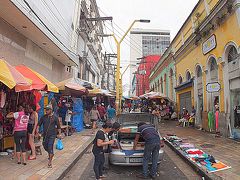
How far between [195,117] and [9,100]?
43.8ft

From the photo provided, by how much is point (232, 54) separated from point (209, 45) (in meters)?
2.44

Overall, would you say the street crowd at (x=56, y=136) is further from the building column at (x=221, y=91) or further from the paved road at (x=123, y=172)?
the building column at (x=221, y=91)

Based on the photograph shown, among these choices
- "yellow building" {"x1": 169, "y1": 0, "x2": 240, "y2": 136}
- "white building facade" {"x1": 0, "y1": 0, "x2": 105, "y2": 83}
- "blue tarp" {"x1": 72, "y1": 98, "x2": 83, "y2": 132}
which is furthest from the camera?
"blue tarp" {"x1": 72, "y1": 98, "x2": 83, "y2": 132}

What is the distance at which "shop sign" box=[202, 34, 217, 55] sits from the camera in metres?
13.9

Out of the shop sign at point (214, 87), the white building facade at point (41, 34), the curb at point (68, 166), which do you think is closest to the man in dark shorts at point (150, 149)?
the curb at point (68, 166)

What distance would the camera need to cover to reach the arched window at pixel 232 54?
39.4 ft

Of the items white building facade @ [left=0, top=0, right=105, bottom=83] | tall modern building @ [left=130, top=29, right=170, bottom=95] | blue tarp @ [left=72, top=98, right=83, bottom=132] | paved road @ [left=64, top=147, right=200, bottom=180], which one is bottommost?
paved road @ [left=64, top=147, right=200, bottom=180]

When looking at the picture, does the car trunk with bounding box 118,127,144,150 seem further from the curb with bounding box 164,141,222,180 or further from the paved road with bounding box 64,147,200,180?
the curb with bounding box 164,141,222,180

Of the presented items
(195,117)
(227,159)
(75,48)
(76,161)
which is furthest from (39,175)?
(75,48)

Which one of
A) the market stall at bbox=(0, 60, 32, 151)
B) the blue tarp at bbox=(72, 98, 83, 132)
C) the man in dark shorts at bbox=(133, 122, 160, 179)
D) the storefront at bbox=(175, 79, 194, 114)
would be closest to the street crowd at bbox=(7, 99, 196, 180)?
the man in dark shorts at bbox=(133, 122, 160, 179)

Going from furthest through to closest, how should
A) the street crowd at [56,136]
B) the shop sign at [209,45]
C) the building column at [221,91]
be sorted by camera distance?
the shop sign at [209,45]
the building column at [221,91]
the street crowd at [56,136]

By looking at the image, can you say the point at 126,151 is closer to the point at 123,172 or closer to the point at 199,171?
the point at 123,172

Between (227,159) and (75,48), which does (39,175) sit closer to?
(227,159)

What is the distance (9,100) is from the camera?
898cm
